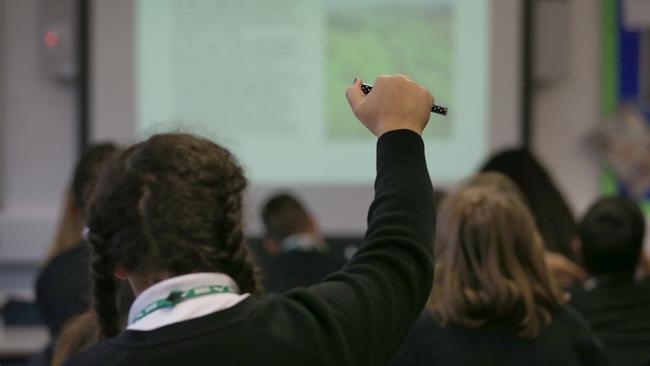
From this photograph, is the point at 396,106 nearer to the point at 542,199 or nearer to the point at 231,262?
the point at 231,262

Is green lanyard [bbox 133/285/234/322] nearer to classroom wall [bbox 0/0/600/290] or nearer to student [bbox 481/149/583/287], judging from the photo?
student [bbox 481/149/583/287]

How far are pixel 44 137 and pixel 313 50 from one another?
1.32 metres

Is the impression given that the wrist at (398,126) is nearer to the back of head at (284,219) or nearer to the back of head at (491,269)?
the back of head at (491,269)

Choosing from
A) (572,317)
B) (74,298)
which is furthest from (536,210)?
(74,298)

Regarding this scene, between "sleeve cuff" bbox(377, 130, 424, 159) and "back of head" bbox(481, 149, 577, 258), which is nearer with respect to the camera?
"sleeve cuff" bbox(377, 130, 424, 159)

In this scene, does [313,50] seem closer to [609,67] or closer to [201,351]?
[609,67]

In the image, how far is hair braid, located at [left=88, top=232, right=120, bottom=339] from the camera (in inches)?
47.6

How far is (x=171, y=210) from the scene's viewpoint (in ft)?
3.69

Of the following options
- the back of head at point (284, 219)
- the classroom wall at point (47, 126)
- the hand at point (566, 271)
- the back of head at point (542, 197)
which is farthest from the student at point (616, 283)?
the classroom wall at point (47, 126)

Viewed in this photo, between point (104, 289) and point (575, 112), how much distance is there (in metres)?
3.84

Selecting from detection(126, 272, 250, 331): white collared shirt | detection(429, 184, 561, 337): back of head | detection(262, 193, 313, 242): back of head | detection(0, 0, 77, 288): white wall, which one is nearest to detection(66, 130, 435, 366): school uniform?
detection(126, 272, 250, 331): white collared shirt

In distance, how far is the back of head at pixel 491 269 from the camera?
204 cm

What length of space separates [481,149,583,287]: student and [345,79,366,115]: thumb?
1.98 meters

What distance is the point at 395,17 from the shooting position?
4.75m
